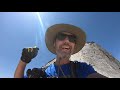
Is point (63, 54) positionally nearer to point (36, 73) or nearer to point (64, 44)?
point (64, 44)

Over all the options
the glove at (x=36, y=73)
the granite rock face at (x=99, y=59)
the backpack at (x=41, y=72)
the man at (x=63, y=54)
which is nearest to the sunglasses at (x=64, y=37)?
the man at (x=63, y=54)

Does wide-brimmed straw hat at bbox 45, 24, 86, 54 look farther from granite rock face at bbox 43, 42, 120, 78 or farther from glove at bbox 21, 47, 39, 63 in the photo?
glove at bbox 21, 47, 39, 63

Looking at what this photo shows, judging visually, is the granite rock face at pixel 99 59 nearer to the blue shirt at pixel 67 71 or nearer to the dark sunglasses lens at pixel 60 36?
the blue shirt at pixel 67 71

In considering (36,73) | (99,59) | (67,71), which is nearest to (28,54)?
(36,73)

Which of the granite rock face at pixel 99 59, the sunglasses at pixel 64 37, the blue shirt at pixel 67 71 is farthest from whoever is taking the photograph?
the sunglasses at pixel 64 37

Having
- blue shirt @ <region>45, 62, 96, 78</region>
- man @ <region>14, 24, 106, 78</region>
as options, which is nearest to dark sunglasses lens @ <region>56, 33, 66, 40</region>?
man @ <region>14, 24, 106, 78</region>
